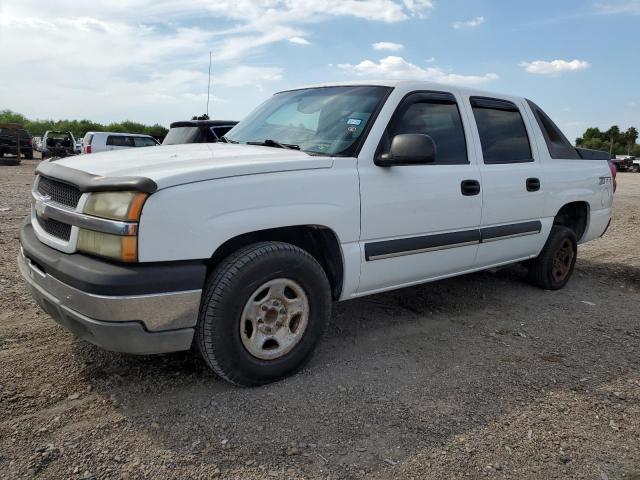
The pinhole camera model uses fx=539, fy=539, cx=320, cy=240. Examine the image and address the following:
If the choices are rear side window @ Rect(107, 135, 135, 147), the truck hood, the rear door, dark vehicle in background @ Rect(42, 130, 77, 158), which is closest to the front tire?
the truck hood

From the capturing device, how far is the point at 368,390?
3059 mm

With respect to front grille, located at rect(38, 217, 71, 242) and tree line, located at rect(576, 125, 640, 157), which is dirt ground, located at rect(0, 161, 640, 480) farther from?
tree line, located at rect(576, 125, 640, 157)

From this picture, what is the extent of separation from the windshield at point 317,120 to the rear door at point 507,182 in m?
1.04

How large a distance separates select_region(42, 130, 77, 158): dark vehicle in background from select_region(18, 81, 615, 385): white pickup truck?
2525 centimetres

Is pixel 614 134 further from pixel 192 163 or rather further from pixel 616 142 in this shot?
pixel 192 163

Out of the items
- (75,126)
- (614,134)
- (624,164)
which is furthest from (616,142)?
(75,126)

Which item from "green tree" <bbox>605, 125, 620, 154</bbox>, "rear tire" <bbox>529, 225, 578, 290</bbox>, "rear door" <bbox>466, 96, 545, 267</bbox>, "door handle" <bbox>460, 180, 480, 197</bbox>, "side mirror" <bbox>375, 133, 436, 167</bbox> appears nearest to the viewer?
"side mirror" <bbox>375, 133, 436, 167</bbox>

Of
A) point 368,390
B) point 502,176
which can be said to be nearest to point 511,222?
point 502,176

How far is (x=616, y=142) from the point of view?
6831cm

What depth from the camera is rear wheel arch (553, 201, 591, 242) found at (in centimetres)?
540

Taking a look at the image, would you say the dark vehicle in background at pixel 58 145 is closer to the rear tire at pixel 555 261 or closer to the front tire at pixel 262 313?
the rear tire at pixel 555 261

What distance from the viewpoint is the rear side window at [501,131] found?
427cm

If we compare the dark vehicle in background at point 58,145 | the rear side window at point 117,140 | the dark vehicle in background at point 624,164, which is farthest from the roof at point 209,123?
the dark vehicle in background at point 624,164

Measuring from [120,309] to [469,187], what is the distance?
2.58 metres
